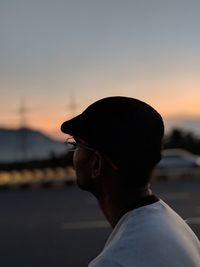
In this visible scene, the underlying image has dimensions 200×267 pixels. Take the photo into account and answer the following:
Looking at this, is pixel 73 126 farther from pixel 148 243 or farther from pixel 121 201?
pixel 148 243

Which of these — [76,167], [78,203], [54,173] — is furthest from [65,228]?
[54,173]

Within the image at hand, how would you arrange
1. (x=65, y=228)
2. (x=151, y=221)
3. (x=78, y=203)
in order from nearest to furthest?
1. (x=151, y=221)
2. (x=65, y=228)
3. (x=78, y=203)

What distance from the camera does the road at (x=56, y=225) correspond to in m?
8.43

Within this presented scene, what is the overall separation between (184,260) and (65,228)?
9.44m

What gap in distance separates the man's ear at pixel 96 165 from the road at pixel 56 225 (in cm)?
619

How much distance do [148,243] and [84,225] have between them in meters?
9.87

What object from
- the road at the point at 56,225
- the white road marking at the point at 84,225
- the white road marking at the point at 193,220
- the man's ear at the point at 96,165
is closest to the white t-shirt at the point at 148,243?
the man's ear at the point at 96,165

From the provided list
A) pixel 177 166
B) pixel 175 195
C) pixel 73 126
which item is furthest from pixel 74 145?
pixel 177 166

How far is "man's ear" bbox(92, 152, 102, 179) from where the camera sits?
174cm

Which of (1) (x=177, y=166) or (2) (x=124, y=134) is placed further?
(1) (x=177, y=166)

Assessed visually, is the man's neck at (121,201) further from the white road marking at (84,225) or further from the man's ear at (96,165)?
the white road marking at (84,225)

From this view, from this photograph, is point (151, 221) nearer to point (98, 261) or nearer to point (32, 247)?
point (98, 261)

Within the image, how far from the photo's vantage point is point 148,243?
5.32ft

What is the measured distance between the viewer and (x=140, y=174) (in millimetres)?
1740
